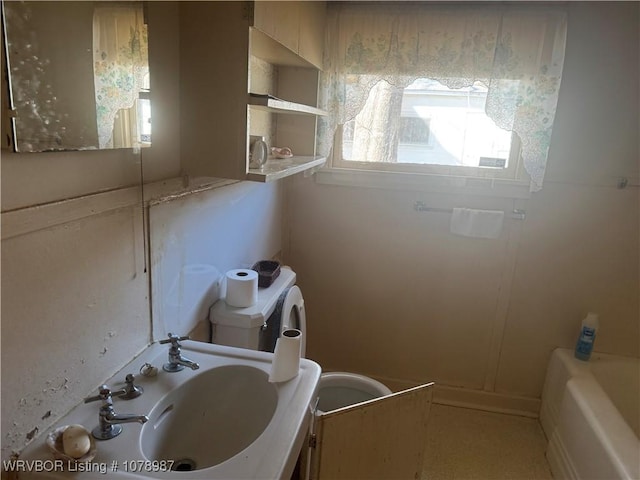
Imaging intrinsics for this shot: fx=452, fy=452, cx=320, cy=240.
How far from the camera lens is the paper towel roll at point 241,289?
5.30 ft

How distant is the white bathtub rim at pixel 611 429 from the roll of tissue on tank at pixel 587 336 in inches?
6.5

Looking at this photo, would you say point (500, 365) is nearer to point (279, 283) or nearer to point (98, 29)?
point (279, 283)

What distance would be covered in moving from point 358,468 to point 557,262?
1.48 meters

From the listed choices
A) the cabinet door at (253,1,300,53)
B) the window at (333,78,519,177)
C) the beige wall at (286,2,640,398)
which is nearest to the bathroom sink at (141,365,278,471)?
the cabinet door at (253,1,300,53)

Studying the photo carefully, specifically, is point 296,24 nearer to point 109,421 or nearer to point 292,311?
point 292,311

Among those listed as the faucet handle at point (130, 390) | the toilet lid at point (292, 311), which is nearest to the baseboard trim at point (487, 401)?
the toilet lid at point (292, 311)

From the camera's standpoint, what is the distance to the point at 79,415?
1015mm

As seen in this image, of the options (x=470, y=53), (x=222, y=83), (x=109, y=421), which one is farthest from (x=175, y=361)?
(x=470, y=53)

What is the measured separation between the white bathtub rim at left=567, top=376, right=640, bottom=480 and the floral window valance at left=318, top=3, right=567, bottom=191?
37.2 inches

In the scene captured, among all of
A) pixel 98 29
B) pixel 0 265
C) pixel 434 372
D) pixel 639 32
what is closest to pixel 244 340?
pixel 0 265

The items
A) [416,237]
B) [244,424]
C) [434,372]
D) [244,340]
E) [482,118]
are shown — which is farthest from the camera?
[434,372]

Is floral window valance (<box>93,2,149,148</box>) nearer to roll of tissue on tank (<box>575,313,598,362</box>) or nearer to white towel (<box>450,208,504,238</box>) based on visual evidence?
white towel (<box>450,208,504,238</box>)

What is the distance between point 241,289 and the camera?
1619 millimetres

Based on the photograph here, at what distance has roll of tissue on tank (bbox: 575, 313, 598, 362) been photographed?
2.23m
